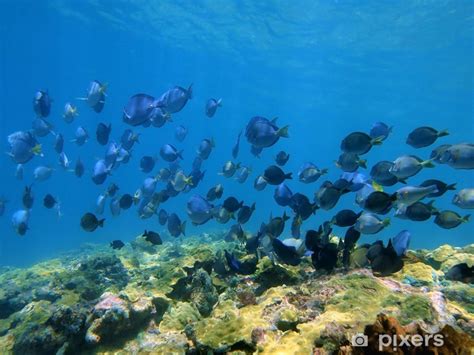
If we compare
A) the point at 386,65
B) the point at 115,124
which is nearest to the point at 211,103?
the point at 386,65

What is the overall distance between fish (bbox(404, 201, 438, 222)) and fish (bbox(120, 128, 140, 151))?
743 centimetres

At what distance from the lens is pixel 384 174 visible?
6.95 metres

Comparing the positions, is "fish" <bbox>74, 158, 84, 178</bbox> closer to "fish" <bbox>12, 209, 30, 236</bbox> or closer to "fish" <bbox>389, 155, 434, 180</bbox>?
"fish" <bbox>12, 209, 30, 236</bbox>

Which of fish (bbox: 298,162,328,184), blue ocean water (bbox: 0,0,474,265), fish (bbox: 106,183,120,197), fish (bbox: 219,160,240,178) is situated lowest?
fish (bbox: 298,162,328,184)

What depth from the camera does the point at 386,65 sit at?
42375 millimetres

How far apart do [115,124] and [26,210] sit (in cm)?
11598

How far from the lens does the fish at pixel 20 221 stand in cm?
970

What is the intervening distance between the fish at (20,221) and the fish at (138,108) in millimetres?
4517

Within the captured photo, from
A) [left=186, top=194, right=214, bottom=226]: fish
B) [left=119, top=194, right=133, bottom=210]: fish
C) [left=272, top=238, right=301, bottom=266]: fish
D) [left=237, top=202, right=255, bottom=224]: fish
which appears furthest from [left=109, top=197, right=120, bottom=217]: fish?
[left=272, top=238, right=301, bottom=266]: fish

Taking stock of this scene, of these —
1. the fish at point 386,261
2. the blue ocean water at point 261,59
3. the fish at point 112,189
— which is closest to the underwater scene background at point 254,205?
the fish at point 386,261

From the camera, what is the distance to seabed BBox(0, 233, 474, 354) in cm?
376

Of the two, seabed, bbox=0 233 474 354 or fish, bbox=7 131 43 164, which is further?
fish, bbox=7 131 43 164

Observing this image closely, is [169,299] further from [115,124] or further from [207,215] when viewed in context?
[115,124]

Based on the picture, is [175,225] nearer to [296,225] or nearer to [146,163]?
[146,163]
